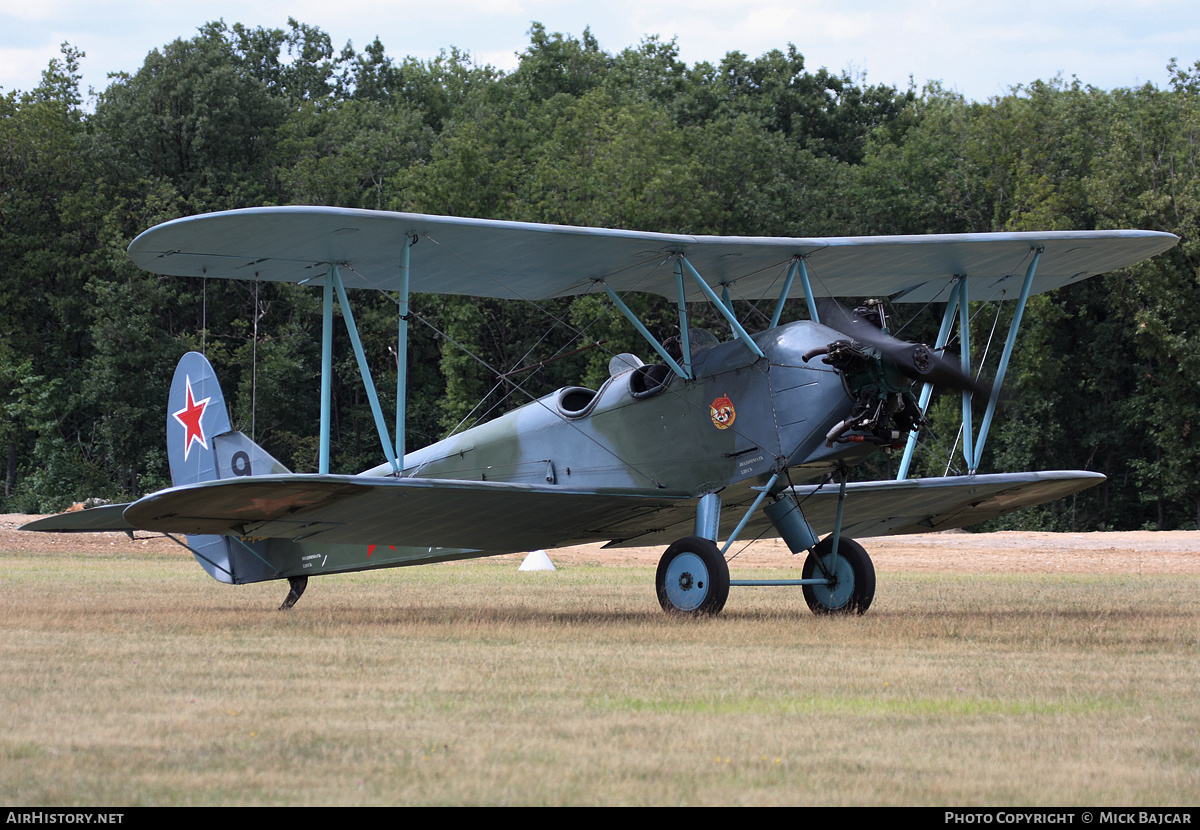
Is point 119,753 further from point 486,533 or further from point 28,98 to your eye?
point 28,98

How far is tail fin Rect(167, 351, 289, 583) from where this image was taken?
41.6 feet

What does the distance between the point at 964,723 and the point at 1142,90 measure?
43996 mm

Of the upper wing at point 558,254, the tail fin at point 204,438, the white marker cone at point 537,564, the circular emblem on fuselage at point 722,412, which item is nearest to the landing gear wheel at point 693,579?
the circular emblem on fuselage at point 722,412

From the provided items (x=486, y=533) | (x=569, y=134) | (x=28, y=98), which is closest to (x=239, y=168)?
(x=28, y=98)

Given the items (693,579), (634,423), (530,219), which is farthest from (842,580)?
(530,219)

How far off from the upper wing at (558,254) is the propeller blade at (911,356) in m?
0.98

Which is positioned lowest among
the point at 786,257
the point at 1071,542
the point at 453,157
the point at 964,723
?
the point at 1071,542

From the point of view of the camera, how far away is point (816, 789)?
13.3 ft

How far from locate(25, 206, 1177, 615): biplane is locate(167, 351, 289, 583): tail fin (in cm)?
2

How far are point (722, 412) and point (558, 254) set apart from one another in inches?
78.6

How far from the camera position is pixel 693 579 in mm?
9922

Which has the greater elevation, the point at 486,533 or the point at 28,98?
the point at 28,98

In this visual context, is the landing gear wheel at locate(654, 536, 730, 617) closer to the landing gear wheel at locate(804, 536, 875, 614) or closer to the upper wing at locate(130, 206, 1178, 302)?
the landing gear wheel at locate(804, 536, 875, 614)

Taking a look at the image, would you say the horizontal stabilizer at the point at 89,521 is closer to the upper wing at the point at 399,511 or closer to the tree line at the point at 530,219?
the upper wing at the point at 399,511
